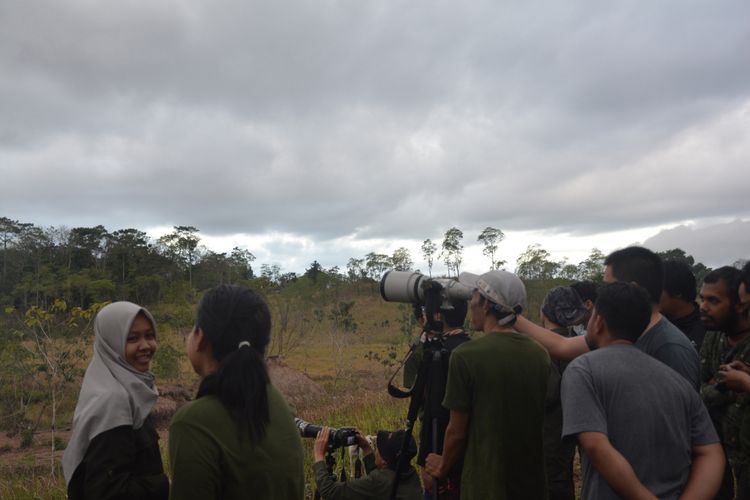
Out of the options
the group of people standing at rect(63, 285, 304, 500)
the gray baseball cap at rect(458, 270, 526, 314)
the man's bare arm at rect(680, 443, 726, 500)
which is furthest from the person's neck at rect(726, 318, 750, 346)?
the group of people standing at rect(63, 285, 304, 500)

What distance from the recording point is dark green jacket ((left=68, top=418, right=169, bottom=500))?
1688mm

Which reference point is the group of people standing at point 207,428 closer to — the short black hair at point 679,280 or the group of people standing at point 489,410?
the group of people standing at point 489,410

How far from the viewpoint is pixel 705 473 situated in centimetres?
177

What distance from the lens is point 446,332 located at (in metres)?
2.89

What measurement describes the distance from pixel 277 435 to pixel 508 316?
1156 millimetres

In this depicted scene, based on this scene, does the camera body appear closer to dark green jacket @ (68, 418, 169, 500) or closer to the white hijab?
the white hijab

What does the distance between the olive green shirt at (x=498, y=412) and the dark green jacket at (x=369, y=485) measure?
317mm

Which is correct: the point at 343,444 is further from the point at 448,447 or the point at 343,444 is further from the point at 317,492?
the point at 448,447

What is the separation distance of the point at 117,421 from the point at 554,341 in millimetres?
1665

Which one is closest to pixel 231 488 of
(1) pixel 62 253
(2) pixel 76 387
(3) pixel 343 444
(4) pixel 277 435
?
(4) pixel 277 435

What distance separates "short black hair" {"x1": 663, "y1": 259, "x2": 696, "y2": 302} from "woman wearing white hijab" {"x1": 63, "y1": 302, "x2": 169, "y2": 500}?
251cm

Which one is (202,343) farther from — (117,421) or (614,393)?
(614,393)

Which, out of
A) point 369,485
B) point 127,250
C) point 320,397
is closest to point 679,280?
point 369,485

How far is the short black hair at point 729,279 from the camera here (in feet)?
8.72
